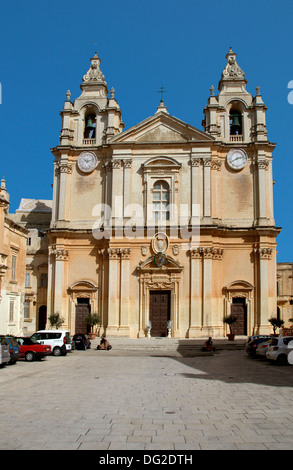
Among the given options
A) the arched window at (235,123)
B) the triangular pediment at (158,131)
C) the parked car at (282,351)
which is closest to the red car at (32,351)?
the parked car at (282,351)

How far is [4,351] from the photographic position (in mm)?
20594

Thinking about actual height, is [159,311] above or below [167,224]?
below

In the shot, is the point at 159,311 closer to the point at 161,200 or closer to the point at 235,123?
the point at 161,200

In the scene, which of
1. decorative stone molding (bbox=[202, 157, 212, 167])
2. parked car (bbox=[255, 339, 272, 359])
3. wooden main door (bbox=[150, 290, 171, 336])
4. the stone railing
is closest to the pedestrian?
wooden main door (bbox=[150, 290, 171, 336])

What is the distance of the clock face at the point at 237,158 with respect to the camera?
39.1m

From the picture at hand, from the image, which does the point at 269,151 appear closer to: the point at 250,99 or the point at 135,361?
the point at 250,99

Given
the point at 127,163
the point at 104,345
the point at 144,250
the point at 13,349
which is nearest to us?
the point at 13,349

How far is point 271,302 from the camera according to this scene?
122 ft

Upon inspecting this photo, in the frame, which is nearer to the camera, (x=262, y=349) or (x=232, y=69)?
(x=262, y=349)

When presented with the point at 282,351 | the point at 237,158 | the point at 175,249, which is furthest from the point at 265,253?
the point at 282,351

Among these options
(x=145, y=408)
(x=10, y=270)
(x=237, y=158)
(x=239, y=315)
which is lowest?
(x=145, y=408)

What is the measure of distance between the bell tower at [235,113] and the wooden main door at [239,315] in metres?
12.8

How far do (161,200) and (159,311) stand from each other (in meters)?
8.59

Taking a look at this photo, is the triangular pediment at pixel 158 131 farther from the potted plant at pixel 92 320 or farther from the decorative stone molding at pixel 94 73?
the potted plant at pixel 92 320
